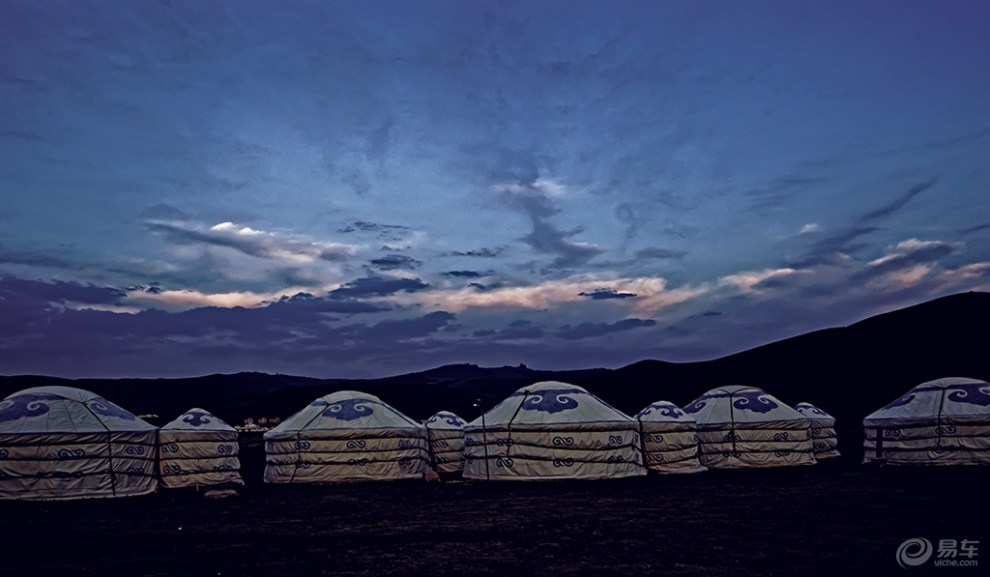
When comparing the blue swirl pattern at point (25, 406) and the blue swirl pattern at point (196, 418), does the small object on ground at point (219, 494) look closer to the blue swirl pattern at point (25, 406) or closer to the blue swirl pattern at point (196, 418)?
the blue swirl pattern at point (196, 418)

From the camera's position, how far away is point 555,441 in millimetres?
14453

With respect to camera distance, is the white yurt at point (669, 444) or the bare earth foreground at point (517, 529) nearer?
the bare earth foreground at point (517, 529)

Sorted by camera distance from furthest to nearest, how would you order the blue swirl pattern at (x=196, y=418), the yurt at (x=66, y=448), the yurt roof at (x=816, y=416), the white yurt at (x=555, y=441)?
the yurt roof at (x=816, y=416) < the blue swirl pattern at (x=196, y=418) < the white yurt at (x=555, y=441) < the yurt at (x=66, y=448)

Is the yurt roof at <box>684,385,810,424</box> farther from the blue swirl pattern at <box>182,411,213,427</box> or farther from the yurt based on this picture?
the yurt

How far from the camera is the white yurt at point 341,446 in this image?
15.8 metres

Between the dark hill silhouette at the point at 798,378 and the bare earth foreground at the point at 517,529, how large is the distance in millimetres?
12552

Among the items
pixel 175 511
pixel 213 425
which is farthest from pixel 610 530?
pixel 213 425

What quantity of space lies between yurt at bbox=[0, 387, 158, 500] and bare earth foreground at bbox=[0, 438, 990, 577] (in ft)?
1.34

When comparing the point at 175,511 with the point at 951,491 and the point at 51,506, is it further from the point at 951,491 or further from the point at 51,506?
the point at 951,491

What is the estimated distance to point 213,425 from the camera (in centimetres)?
1592

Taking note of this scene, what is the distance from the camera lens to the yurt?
1238cm

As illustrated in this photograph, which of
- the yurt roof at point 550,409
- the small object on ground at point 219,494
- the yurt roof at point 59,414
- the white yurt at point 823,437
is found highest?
the yurt roof at point 59,414

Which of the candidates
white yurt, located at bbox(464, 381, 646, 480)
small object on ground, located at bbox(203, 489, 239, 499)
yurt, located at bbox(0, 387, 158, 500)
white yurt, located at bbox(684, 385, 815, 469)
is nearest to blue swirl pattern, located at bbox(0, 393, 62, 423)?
yurt, located at bbox(0, 387, 158, 500)

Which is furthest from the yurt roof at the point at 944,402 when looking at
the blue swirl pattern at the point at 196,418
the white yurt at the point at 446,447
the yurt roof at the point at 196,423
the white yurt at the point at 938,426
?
the blue swirl pattern at the point at 196,418
